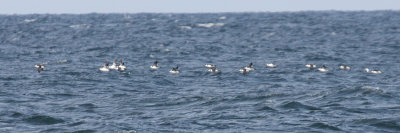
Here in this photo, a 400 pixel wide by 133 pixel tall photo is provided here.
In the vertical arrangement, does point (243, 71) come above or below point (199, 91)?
above

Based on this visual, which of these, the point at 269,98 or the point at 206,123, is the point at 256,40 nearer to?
the point at 269,98

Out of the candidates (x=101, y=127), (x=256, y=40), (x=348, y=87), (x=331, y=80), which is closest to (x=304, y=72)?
(x=331, y=80)

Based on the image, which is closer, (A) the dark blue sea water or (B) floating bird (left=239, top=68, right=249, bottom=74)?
(A) the dark blue sea water

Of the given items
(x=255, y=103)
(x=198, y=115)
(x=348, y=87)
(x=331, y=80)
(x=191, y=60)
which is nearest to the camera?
(x=198, y=115)

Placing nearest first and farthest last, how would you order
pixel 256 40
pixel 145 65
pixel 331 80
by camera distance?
pixel 331 80 < pixel 145 65 < pixel 256 40

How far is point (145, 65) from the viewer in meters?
45.7

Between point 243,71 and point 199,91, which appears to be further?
point 243,71

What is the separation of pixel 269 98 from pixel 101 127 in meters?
9.13

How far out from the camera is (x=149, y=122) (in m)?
23.3

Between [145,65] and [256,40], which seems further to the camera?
[256,40]

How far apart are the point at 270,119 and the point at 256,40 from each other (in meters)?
48.9

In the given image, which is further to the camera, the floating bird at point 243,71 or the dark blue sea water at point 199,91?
the floating bird at point 243,71

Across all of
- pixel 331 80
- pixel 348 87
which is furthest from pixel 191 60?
pixel 348 87

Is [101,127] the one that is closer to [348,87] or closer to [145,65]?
[348,87]
